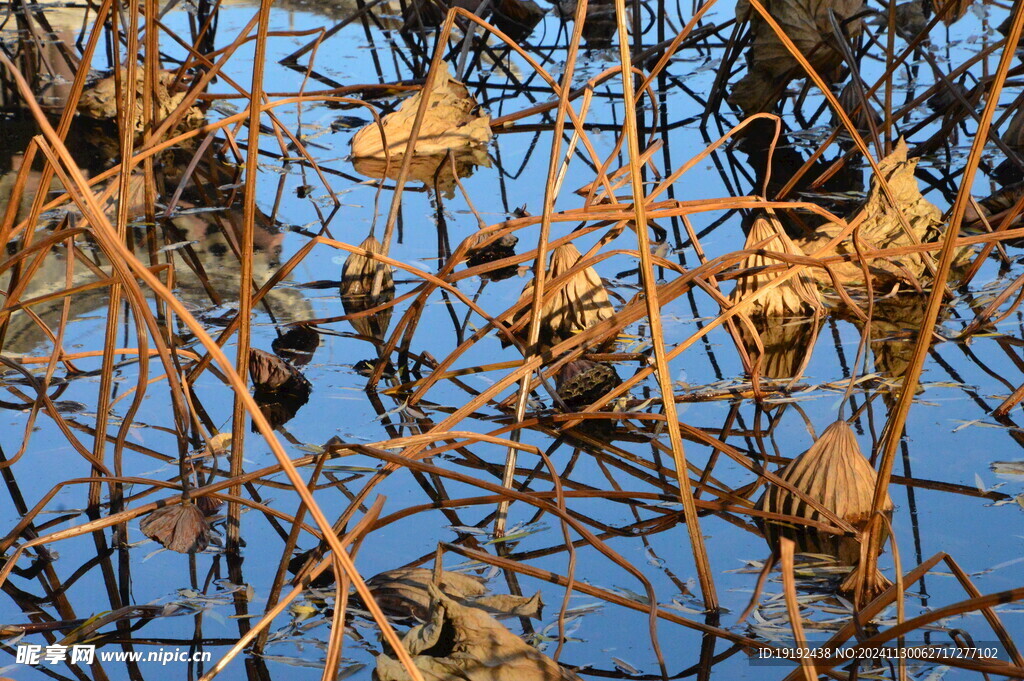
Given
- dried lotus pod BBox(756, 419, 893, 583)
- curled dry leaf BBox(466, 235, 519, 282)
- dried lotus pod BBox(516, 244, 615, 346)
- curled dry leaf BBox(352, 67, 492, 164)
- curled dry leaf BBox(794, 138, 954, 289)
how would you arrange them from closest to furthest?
dried lotus pod BBox(756, 419, 893, 583)
dried lotus pod BBox(516, 244, 615, 346)
curled dry leaf BBox(794, 138, 954, 289)
curled dry leaf BBox(466, 235, 519, 282)
curled dry leaf BBox(352, 67, 492, 164)

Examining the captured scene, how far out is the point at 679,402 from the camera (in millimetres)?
971

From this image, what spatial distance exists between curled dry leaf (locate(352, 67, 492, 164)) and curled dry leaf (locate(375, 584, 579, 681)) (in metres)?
1.35

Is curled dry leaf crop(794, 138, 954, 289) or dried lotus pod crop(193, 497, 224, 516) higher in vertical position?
curled dry leaf crop(794, 138, 954, 289)

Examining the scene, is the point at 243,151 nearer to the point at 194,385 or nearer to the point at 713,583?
the point at 194,385

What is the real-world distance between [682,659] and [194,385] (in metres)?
0.60

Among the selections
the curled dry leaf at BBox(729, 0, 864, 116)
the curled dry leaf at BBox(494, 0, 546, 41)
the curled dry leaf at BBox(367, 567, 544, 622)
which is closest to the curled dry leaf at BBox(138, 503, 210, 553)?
the curled dry leaf at BBox(367, 567, 544, 622)

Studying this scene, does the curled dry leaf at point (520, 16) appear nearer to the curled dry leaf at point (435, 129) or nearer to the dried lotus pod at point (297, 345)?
the curled dry leaf at point (435, 129)

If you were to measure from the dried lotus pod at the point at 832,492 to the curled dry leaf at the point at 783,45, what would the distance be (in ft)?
3.84

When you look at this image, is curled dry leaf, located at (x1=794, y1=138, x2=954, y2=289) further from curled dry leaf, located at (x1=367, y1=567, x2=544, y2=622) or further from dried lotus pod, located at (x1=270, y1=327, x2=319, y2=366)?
curled dry leaf, located at (x1=367, y1=567, x2=544, y2=622)

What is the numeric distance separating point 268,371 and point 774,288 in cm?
55

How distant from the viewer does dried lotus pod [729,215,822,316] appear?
1.13 meters

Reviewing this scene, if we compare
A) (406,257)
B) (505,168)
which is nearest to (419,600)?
(406,257)

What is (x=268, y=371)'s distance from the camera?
100 centimetres

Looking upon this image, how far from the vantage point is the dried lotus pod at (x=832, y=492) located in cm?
73
